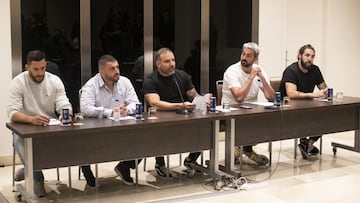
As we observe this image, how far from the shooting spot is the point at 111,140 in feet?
12.6

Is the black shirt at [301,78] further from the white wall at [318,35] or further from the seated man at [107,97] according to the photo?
the seated man at [107,97]

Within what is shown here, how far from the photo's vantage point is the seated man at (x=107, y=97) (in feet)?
13.5

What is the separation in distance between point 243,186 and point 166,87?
106 centimetres

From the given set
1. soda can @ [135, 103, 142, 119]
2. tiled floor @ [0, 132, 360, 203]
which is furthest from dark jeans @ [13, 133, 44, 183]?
soda can @ [135, 103, 142, 119]

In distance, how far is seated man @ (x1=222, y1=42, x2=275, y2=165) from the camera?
476cm

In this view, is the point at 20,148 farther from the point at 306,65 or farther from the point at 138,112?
the point at 306,65

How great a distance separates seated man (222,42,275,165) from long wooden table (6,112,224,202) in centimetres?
66

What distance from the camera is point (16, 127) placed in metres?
3.63

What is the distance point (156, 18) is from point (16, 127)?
102 inches

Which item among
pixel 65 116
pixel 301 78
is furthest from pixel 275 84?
pixel 65 116

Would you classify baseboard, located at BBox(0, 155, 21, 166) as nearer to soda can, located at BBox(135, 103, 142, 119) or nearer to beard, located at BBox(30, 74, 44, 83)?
beard, located at BBox(30, 74, 44, 83)

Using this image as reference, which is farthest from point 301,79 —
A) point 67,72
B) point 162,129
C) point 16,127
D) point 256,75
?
point 16,127

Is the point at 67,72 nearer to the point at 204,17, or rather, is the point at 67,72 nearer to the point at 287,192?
the point at 204,17

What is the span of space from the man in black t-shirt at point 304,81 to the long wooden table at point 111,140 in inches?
48.8
